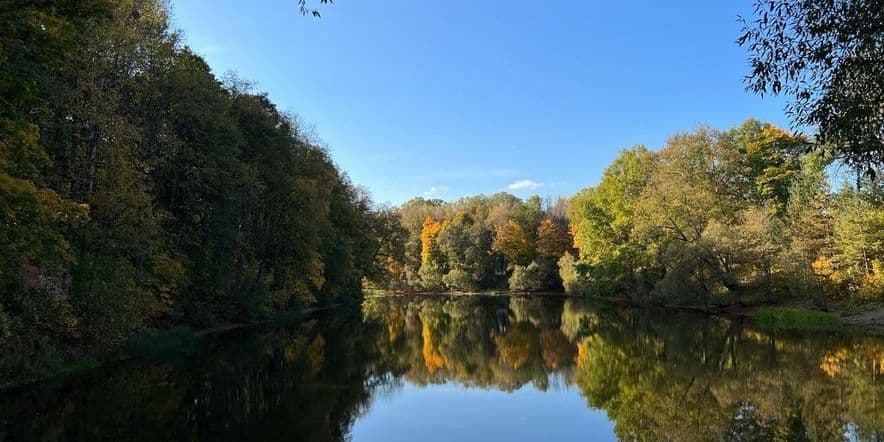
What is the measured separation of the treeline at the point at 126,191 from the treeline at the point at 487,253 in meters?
37.9

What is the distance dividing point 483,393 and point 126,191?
12585 mm

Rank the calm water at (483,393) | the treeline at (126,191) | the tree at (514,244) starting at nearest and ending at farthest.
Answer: the calm water at (483,393)
the treeline at (126,191)
the tree at (514,244)

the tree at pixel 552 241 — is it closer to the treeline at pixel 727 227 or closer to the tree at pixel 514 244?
the tree at pixel 514 244

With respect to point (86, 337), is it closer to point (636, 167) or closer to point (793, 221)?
point (793, 221)

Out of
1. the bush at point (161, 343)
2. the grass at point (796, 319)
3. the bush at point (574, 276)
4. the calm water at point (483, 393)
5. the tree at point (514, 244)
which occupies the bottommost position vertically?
the calm water at point (483, 393)

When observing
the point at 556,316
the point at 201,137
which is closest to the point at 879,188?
the point at 556,316

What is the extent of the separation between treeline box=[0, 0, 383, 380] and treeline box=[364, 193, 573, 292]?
124 ft

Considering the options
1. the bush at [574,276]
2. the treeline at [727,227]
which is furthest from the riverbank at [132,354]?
the bush at [574,276]

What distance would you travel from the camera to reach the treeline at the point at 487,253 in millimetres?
74062

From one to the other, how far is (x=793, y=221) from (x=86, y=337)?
36468 mm

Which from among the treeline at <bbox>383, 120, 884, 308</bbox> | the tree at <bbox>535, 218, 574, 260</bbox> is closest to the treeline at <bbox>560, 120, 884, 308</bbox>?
the treeline at <bbox>383, 120, 884, 308</bbox>

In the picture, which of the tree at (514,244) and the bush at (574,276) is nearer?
the bush at (574,276)

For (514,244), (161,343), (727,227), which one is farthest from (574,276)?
(161,343)

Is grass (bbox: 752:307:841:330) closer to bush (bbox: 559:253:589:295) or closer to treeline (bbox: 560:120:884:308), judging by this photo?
treeline (bbox: 560:120:884:308)
